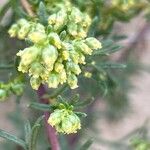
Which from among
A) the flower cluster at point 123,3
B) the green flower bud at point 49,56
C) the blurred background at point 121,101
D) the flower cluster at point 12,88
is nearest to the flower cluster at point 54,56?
the green flower bud at point 49,56

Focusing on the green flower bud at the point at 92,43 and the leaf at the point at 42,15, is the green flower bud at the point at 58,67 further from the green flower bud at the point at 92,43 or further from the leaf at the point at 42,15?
the leaf at the point at 42,15

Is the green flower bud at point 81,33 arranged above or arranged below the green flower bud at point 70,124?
above

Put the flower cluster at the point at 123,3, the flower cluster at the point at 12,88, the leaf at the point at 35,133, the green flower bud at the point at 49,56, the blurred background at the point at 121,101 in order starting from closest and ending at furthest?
Result: the green flower bud at the point at 49,56, the leaf at the point at 35,133, the flower cluster at the point at 12,88, the flower cluster at the point at 123,3, the blurred background at the point at 121,101

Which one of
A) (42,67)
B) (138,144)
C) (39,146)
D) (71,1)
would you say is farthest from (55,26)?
(39,146)

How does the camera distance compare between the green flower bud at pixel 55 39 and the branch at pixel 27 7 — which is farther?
the branch at pixel 27 7

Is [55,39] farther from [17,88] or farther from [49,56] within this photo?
[17,88]

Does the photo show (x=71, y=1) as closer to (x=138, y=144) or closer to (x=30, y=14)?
(x=30, y=14)

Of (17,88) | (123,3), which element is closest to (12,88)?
(17,88)
